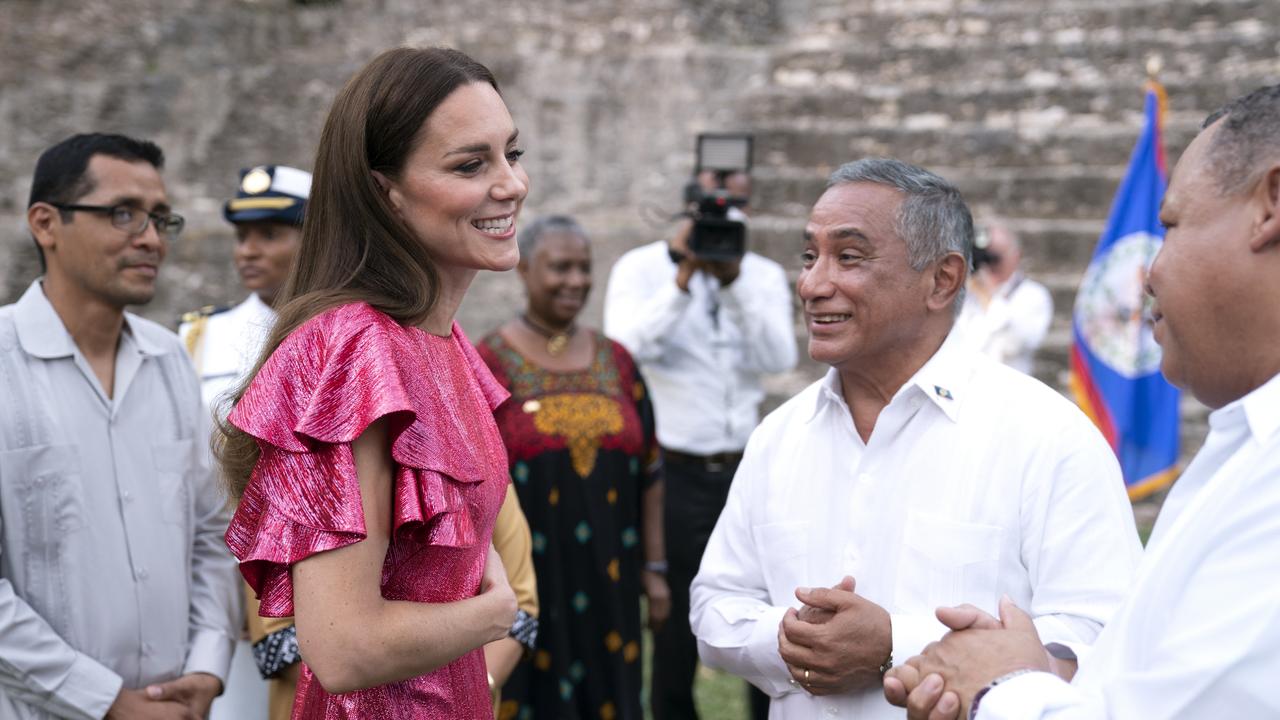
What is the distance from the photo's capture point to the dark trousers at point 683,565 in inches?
195

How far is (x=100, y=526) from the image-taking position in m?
2.79

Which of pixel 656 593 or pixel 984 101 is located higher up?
pixel 984 101

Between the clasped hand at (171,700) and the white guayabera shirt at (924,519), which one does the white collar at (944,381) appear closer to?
the white guayabera shirt at (924,519)

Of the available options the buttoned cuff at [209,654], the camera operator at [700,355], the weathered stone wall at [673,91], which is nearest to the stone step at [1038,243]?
the weathered stone wall at [673,91]

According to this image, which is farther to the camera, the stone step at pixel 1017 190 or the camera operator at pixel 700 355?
the stone step at pixel 1017 190

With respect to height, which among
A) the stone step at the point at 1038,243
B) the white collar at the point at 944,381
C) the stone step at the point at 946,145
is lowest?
the stone step at the point at 1038,243

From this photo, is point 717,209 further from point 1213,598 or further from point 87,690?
point 1213,598

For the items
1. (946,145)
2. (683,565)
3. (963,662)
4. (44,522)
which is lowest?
(683,565)

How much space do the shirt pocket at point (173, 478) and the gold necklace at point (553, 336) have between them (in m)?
1.66

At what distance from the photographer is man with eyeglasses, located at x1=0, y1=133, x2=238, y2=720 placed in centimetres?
268

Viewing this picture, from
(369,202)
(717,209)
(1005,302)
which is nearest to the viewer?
(369,202)

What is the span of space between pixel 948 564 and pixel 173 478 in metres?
1.84

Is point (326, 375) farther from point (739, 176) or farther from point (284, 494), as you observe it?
point (739, 176)

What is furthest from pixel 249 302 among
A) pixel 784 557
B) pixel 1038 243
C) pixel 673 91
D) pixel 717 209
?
pixel 1038 243
